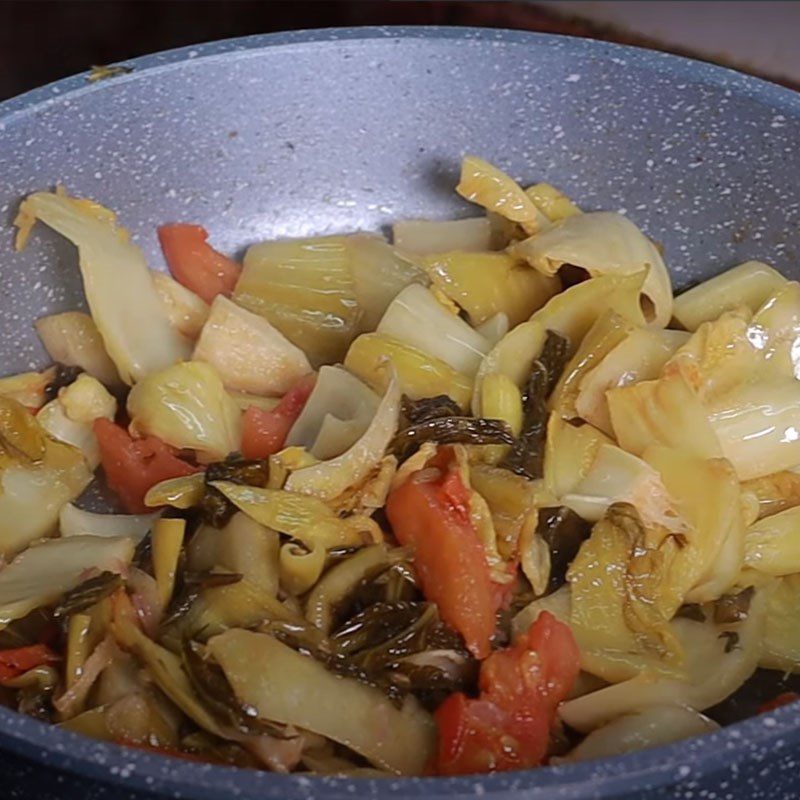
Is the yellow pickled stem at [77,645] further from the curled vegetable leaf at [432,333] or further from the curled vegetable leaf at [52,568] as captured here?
the curled vegetable leaf at [432,333]

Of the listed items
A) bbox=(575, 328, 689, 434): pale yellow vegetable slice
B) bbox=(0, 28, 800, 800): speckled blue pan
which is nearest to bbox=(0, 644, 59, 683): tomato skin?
bbox=(0, 28, 800, 800): speckled blue pan

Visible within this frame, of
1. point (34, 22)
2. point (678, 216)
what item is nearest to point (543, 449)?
point (678, 216)

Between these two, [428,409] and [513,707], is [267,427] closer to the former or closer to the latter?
[428,409]

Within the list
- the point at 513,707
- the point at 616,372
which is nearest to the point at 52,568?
the point at 513,707

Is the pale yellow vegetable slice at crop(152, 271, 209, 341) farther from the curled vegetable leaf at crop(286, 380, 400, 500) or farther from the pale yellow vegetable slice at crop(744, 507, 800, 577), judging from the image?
the pale yellow vegetable slice at crop(744, 507, 800, 577)

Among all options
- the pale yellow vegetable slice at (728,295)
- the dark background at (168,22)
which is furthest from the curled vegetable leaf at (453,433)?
the dark background at (168,22)

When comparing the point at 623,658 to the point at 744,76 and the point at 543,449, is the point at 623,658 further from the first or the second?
the point at 744,76
